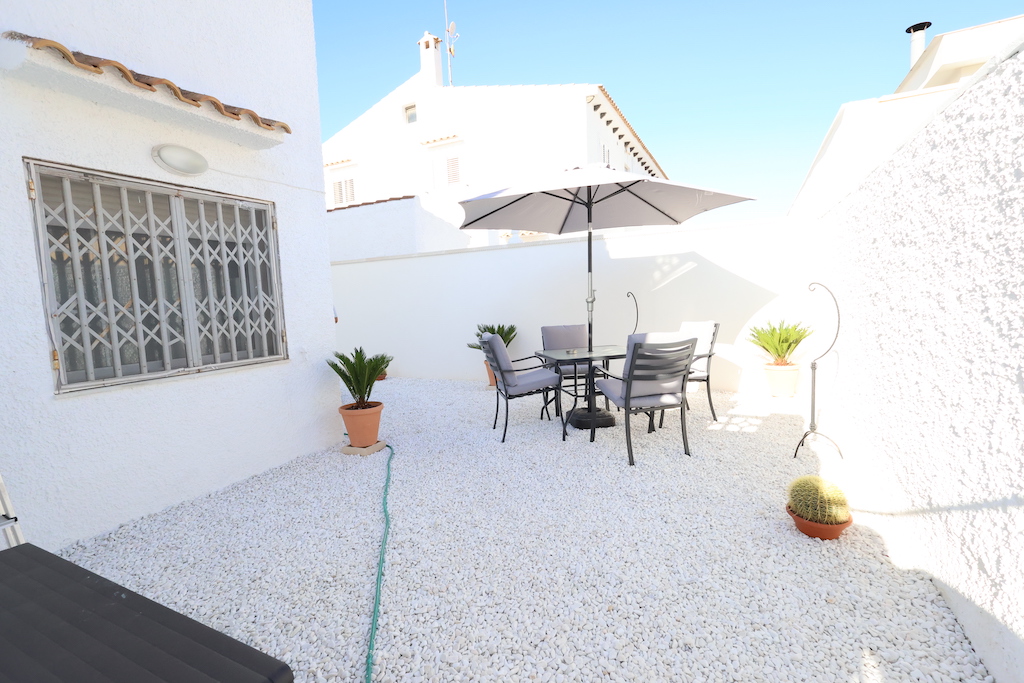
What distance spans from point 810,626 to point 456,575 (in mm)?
1522

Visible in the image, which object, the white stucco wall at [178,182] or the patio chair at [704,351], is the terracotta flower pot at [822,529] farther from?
the white stucco wall at [178,182]

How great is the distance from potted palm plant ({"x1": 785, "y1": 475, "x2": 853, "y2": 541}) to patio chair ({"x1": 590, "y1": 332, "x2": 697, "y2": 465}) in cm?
124

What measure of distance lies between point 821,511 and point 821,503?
40 millimetres

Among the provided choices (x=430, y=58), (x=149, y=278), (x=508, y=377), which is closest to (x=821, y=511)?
(x=508, y=377)

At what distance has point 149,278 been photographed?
3.04 metres

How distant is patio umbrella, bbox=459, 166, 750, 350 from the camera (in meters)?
4.06

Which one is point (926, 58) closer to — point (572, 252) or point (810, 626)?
point (572, 252)

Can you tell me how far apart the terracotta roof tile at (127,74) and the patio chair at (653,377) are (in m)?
3.19

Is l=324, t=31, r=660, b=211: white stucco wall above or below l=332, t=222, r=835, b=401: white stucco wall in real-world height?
above

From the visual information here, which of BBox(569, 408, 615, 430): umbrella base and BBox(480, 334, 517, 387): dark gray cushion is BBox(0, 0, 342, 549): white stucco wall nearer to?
BBox(480, 334, 517, 387): dark gray cushion

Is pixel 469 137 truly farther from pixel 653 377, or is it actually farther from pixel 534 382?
pixel 653 377

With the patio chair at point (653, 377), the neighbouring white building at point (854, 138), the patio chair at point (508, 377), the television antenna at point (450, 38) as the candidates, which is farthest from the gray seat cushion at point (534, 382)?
the television antenna at point (450, 38)

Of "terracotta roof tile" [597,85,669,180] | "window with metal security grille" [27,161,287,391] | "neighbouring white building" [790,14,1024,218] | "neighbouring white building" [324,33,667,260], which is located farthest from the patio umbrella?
"terracotta roof tile" [597,85,669,180]

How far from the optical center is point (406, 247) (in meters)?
9.99
